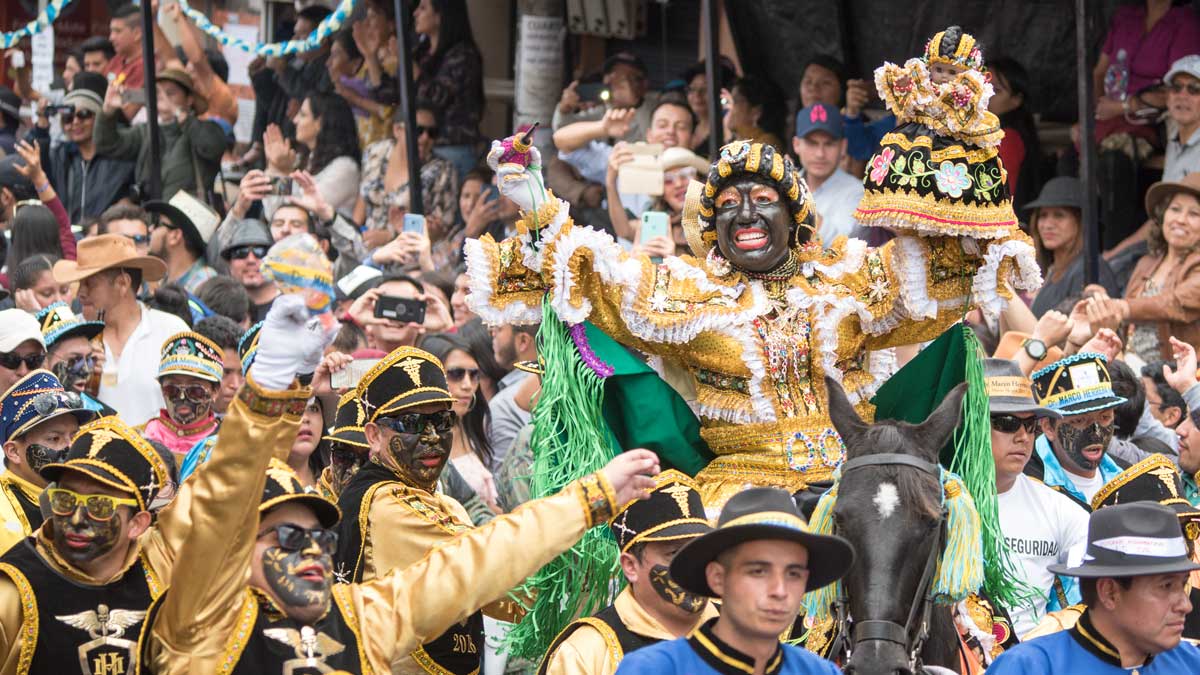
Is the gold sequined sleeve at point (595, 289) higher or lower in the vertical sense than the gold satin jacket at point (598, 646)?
higher

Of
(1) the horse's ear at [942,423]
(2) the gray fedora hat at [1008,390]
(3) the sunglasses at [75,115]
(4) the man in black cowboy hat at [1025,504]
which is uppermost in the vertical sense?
(1) the horse's ear at [942,423]

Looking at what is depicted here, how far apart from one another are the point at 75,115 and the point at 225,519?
10399mm

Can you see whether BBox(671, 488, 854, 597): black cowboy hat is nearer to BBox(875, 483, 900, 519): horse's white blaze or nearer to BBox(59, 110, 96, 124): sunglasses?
BBox(875, 483, 900, 519): horse's white blaze

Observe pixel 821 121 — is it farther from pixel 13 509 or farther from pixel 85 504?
pixel 85 504

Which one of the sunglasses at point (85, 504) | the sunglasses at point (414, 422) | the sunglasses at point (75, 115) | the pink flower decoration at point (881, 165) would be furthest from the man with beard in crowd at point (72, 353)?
the sunglasses at point (75, 115)

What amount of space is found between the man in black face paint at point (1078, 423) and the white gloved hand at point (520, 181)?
245 cm

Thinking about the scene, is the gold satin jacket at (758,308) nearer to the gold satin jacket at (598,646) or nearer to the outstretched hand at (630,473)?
the gold satin jacket at (598,646)

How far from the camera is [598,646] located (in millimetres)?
5484

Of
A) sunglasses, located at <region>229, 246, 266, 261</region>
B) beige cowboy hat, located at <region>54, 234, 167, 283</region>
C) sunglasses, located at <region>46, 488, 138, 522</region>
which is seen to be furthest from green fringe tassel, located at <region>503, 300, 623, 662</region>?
sunglasses, located at <region>229, 246, 266, 261</region>

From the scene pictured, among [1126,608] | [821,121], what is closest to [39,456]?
[1126,608]

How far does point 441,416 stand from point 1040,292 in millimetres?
4847

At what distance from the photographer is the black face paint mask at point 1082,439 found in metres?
8.09

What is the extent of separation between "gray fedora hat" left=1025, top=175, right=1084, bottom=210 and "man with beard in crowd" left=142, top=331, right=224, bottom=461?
4.44m

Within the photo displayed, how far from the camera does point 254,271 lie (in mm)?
11305
